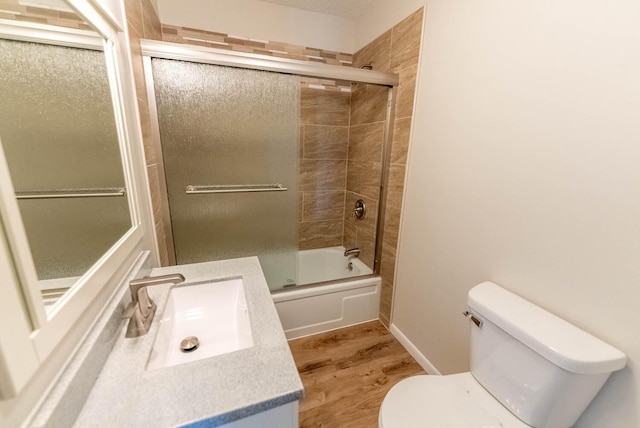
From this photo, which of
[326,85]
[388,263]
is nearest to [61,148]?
[388,263]

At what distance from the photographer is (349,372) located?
5.33ft

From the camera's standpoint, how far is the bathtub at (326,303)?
6.02 feet

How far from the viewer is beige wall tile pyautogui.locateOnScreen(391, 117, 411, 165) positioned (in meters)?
1.69

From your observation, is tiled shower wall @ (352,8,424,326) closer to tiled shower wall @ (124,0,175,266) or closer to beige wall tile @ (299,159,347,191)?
beige wall tile @ (299,159,347,191)

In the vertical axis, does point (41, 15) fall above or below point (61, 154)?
above

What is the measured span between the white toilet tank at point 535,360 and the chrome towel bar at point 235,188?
1.24m

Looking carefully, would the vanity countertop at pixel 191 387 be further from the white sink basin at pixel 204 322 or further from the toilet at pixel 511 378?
the toilet at pixel 511 378

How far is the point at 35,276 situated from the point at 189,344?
0.57 m

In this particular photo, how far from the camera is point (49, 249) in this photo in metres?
0.59

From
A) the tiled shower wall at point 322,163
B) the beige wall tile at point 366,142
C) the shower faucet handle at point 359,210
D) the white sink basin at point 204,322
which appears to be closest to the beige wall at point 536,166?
the beige wall tile at point 366,142

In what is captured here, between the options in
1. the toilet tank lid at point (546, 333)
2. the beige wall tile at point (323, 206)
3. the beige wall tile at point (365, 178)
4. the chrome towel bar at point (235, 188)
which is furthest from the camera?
the beige wall tile at point (323, 206)

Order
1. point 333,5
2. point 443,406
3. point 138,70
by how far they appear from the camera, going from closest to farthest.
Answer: point 443,406
point 138,70
point 333,5

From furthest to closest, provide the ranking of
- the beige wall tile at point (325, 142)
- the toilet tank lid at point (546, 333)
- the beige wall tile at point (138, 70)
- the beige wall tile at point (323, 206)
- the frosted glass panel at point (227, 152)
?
1. the beige wall tile at point (323, 206)
2. the beige wall tile at point (325, 142)
3. the frosted glass panel at point (227, 152)
4. the beige wall tile at point (138, 70)
5. the toilet tank lid at point (546, 333)

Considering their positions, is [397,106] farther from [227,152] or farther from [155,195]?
[155,195]
